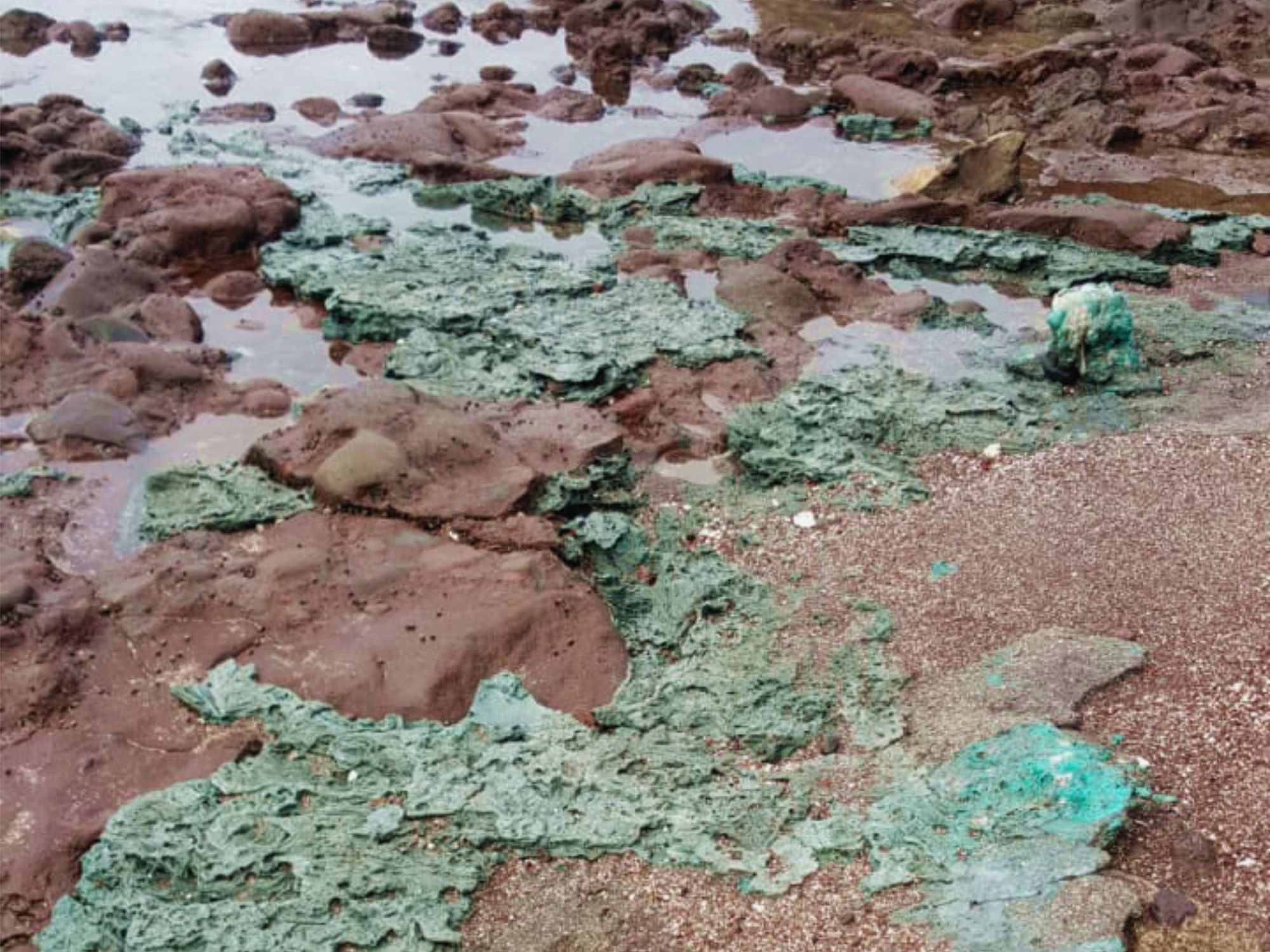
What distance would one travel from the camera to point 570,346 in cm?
744

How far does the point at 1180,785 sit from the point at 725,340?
424cm

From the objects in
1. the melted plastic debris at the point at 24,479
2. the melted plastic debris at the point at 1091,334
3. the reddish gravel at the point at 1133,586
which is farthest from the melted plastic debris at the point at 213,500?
the melted plastic debris at the point at 1091,334

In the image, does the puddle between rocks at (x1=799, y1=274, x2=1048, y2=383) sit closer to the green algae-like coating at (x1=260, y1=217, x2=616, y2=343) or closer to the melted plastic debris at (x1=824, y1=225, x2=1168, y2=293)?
the melted plastic debris at (x1=824, y1=225, x2=1168, y2=293)

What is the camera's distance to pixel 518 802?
13.8 feet

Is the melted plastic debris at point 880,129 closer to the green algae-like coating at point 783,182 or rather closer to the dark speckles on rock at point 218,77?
the green algae-like coating at point 783,182

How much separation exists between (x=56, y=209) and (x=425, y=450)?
16.7 feet

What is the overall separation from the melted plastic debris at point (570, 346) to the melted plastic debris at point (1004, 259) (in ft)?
5.23

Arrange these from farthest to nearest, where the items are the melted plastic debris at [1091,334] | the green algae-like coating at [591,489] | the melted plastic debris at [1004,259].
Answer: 1. the melted plastic debris at [1004,259]
2. the melted plastic debris at [1091,334]
3. the green algae-like coating at [591,489]

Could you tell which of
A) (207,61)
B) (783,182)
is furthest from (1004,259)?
(207,61)

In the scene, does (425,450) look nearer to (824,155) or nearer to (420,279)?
(420,279)

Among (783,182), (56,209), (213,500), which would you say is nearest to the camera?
(213,500)

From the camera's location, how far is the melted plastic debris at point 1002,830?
11.8 feet

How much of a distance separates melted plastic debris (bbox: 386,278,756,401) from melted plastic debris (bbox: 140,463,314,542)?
1.21 metres

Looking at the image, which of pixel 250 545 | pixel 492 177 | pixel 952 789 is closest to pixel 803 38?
pixel 492 177
